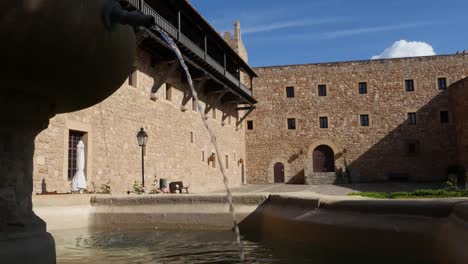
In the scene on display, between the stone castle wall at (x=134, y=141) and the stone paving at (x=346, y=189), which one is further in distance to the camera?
the stone paving at (x=346, y=189)

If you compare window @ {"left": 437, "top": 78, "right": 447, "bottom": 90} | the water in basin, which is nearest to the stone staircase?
window @ {"left": 437, "top": 78, "right": 447, "bottom": 90}

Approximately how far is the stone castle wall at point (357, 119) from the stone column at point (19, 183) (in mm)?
25181

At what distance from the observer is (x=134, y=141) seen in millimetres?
13125

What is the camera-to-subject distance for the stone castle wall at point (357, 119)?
26203 mm

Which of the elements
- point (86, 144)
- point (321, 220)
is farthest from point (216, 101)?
point (321, 220)

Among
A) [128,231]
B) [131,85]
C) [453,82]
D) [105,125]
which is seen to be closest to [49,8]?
[128,231]

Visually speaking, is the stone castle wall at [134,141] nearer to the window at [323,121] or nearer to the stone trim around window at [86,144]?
the stone trim around window at [86,144]

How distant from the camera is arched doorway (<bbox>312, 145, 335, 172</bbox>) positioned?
27.4 m

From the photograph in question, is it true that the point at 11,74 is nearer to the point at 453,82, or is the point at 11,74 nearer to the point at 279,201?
the point at 279,201

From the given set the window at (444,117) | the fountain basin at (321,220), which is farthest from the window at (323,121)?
the fountain basin at (321,220)

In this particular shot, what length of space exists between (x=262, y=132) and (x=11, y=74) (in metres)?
26.1

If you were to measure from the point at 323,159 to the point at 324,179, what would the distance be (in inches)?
61.9

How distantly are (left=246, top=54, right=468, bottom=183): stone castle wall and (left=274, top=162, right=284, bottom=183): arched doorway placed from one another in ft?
0.95

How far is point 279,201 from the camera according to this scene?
5.04 metres
